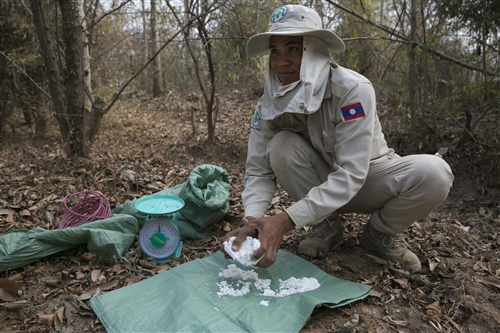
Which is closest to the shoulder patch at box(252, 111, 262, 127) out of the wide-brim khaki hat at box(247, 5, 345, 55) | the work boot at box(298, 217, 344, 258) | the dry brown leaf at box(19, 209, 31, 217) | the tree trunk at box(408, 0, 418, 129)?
the wide-brim khaki hat at box(247, 5, 345, 55)

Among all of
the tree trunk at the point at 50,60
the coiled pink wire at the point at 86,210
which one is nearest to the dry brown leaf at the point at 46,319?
the coiled pink wire at the point at 86,210

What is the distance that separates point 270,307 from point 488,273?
1.30 meters

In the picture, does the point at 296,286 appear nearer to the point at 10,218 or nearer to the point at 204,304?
the point at 204,304

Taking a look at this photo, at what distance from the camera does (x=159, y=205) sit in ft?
7.51

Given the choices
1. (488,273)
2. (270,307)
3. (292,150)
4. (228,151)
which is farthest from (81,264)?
(228,151)

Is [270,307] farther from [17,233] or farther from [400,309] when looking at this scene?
[17,233]

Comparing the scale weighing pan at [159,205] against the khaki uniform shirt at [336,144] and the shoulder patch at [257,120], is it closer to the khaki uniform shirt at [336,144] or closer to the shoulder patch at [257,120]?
the khaki uniform shirt at [336,144]

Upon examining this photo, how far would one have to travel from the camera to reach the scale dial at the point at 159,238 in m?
2.22

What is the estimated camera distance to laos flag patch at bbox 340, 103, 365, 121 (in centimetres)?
189

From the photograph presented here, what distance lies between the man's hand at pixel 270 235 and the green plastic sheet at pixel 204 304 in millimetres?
216

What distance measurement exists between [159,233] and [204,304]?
23.9 inches

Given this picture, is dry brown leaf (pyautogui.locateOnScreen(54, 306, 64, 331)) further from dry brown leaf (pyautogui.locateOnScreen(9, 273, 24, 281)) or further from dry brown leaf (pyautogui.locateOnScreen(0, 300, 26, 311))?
dry brown leaf (pyautogui.locateOnScreen(9, 273, 24, 281))

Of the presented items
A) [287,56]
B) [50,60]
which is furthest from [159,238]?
[50,60]

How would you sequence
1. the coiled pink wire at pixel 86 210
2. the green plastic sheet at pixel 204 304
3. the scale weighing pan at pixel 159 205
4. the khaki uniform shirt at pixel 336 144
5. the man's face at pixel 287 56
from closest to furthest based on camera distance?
the green plastic sheet at pixel 204 304, the khaki uniform shirt at pixel 336 144, the man's face at pixel 287 56, the scale weighing pan at pixel 159 205, the coiled pink wire at pixel 86 210
